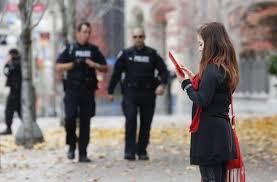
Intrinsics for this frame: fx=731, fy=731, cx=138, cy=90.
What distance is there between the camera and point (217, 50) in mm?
5703

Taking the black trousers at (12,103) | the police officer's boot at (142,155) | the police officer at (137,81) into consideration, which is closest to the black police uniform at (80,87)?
the police officer at (137,81)

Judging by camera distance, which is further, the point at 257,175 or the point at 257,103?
the point at 257,103

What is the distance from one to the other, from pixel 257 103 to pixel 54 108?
316 inches

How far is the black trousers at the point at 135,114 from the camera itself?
10.1 metres

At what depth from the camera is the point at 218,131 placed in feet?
18.9

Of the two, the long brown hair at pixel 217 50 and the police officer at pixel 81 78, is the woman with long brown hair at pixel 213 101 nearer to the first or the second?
the long brown hair at pixel 217 50

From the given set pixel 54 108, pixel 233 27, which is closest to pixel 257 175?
pixel 233 27

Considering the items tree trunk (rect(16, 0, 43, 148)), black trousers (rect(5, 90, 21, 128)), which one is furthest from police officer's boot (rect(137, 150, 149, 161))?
black trousers (rect(5, 90, 21, 128))

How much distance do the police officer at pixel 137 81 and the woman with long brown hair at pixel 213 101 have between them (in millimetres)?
4248

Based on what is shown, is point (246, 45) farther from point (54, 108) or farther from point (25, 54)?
point (25, 54)

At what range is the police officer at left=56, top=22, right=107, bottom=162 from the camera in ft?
32.4

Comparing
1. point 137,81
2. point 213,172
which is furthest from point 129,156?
point 213,172

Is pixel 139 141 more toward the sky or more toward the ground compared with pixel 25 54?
more toward the ground

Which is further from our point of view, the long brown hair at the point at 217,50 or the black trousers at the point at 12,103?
the black trousers at the point at 12,103
